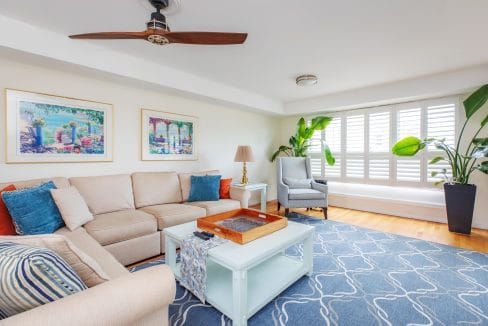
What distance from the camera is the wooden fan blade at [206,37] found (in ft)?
5.52

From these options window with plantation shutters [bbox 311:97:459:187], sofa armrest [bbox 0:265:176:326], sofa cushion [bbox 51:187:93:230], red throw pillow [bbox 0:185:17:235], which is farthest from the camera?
window with plantation shutters [bbox 311:97:459:187]

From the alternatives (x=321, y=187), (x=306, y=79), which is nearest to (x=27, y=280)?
(x=306, y=79)

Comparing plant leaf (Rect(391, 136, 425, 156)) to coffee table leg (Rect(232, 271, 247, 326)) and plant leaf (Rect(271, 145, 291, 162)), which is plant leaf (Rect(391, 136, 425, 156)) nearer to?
plant leaf (Rect(271, 145, 291, 162))

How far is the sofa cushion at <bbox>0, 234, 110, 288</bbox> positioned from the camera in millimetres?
893

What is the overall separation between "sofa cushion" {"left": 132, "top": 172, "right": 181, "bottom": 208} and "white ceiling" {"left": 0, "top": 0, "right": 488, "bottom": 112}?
1.50m

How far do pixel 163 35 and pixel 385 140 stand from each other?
13.6 feet

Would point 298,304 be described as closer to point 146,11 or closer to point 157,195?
point 157,195

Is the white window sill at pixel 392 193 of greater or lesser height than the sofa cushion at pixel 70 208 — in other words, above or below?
below

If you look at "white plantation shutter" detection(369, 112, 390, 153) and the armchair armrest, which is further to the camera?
"white plantation shutter" detection(369, 112, 390, 153)

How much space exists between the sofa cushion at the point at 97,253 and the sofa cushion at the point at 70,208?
78 mm

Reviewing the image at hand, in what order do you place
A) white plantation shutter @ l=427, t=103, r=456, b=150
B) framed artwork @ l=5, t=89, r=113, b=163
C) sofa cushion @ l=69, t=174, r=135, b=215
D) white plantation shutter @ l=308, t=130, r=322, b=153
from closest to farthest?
1. framed artwork @ l=5, t=89, r=113, b=163
2. sofa cushion @ l=69, t=174, r=135, b=215
3. white plantation shutter @ l=427, t=103, r=456, b=150
4. white plantation shutter @ l=308, t=130, r=322, b=153

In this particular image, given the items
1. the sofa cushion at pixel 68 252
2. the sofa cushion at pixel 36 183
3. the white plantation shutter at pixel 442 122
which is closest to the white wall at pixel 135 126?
the sofa cushion at pixel 36 183

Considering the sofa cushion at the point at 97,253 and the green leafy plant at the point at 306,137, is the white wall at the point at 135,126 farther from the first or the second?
the sofa cushion at the point at 97,253

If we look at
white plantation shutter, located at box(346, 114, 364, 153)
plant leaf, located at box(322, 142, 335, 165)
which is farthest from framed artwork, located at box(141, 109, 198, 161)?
white plantation shutter, located at box(346, 114, 364, 153)
